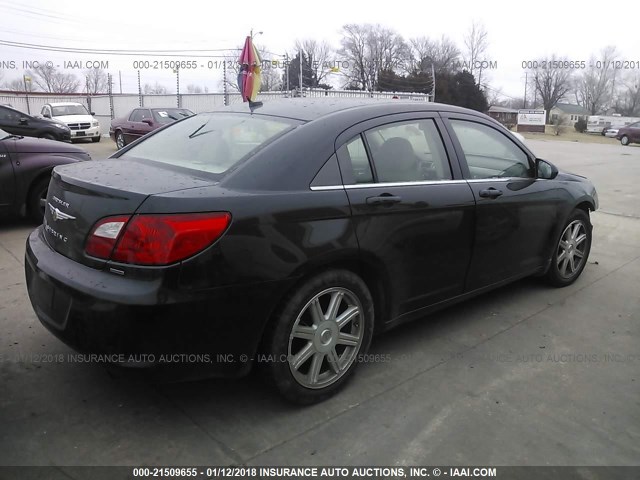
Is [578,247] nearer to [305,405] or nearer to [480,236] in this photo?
[480,236]

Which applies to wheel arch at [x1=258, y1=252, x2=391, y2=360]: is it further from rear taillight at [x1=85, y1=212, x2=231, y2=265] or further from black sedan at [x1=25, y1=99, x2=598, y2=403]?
rear taillight at [x1=85, y1=212, x2=231, y2=265]

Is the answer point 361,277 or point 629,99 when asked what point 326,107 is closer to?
point 361,277

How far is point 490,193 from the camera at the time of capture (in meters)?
3.52

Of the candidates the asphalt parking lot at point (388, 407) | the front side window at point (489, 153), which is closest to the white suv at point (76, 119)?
the asphalt parking lot at point (388, 407)

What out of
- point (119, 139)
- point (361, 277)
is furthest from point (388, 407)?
point (119, 139)

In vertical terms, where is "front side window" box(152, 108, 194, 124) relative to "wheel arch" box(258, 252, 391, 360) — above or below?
above

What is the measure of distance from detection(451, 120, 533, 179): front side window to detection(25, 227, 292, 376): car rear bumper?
185 centimetres

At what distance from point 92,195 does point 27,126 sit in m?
14.4

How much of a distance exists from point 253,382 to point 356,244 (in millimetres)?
984

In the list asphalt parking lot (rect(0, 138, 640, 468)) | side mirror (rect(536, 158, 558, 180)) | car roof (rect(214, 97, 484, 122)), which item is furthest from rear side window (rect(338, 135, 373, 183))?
side mirror (rect(536, 158, 558, 180))

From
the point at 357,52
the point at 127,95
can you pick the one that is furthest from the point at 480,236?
the point at 357,52

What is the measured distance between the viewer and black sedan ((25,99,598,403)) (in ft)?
7.36

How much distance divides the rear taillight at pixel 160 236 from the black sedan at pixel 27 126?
13.9 metres

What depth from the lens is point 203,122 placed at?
344 cm
